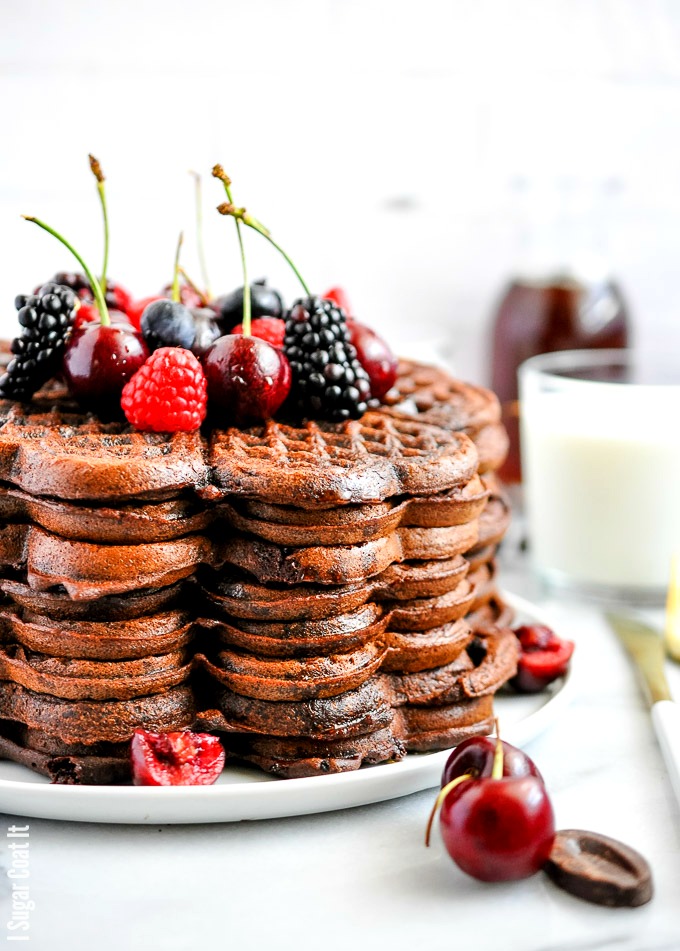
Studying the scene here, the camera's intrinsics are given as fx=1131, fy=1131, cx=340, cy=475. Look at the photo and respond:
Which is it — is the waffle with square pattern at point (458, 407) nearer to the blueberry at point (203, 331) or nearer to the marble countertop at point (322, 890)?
the blueberry at point (203, 331)

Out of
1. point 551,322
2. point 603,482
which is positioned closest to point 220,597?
point 603,482

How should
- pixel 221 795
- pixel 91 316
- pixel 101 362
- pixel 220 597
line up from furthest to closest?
1. pixel 91 316
2. pixel 101 362
3. pixel 220 597
4. pixel 221 795

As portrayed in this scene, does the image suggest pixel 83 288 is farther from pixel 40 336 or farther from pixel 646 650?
pixel 646 650

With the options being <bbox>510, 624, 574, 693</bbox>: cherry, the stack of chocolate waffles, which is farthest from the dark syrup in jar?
the stack of chocolate waffles

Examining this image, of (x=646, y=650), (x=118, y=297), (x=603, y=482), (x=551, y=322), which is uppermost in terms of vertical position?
(x=118, y=297)

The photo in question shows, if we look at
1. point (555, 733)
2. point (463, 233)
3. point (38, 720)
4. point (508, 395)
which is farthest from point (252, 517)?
point (463, 233)

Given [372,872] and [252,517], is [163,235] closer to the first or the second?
[252,517]

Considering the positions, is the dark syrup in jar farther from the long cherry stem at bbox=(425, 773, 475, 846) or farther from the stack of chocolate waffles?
the long cherry stem at bbox=(425, 773, 475, 846)

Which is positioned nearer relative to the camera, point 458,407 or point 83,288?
point 458,407
